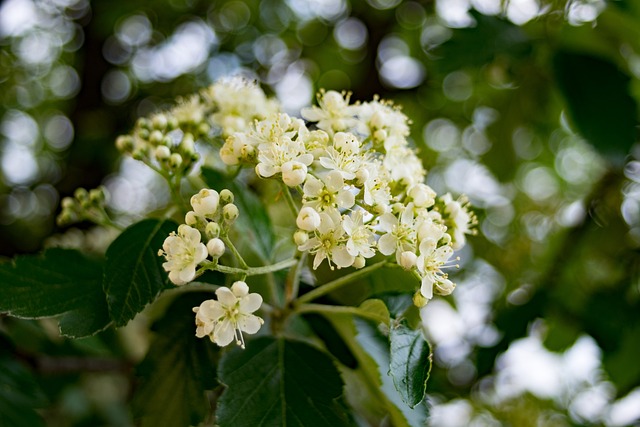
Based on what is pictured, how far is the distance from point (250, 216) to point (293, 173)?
399 millimetres

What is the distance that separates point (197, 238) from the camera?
0.99 m

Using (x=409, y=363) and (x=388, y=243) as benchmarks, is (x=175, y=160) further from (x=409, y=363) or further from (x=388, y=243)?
(x=409, y=363)

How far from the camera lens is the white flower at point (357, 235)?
1.01 m

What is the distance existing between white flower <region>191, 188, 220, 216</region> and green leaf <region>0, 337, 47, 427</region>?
32.9 inches

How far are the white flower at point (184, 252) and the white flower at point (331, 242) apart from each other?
166 mm

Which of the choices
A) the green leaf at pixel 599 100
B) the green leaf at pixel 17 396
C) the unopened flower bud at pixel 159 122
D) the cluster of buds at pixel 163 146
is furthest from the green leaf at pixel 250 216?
the green leaf at pixel 599 100

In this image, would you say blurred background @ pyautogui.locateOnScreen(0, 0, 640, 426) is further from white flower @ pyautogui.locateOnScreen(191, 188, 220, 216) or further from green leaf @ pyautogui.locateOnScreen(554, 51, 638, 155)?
white flower @ pyautogui.locateOnScreen(191, 188, 220, 216)

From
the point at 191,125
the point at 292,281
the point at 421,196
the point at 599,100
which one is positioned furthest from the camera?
the point at 599,100

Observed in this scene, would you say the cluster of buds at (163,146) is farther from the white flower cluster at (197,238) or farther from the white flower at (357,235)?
the white flower at (357,235)

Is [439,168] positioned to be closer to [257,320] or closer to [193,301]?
[193,301]

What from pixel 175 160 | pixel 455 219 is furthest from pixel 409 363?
pixel 175 160

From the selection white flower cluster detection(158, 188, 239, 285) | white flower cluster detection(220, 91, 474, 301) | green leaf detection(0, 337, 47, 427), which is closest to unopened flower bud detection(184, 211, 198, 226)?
white flower cluster detection(158, 188, 239, 285)

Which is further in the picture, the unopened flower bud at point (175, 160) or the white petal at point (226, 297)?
the unopened flower bud at point (175, 160)

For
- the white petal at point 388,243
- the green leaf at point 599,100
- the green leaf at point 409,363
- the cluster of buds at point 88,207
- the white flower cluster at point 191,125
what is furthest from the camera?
the green leaf at point 599,100
